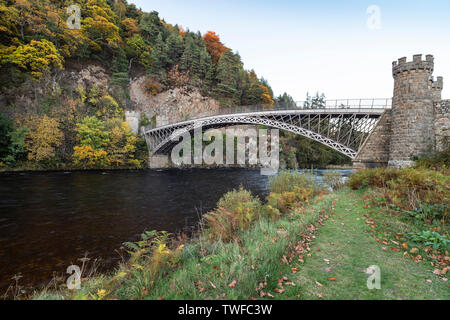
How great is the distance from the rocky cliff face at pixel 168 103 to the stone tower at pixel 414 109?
119ft

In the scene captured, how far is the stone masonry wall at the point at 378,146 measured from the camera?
14.5 meters

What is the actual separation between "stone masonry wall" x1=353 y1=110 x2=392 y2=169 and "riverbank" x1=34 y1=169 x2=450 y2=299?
10.1 m

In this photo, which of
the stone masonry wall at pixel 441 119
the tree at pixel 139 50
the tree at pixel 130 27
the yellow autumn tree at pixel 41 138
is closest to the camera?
the stone masonry wall at pixel 441 119

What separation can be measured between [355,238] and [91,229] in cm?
892

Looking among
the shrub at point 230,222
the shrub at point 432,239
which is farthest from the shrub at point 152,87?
the shrub at point 432,239

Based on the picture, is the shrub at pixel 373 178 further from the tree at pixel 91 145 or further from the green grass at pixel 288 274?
the tree at pixel 91 145

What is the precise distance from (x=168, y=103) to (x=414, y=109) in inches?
1725

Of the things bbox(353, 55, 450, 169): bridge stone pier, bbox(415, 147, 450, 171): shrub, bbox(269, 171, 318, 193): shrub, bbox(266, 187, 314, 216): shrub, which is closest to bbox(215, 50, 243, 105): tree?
bbox(353, 55, 450, 169): bridge stone pier

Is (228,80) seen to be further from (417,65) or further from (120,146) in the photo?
(417,65)

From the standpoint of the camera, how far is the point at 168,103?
1807 inches

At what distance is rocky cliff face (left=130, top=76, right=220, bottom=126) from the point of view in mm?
→ 43594

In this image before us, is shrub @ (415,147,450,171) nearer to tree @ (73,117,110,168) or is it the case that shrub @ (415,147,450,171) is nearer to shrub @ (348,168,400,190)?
shrub @ (348,168,400,190)

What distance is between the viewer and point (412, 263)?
11.0 ft
